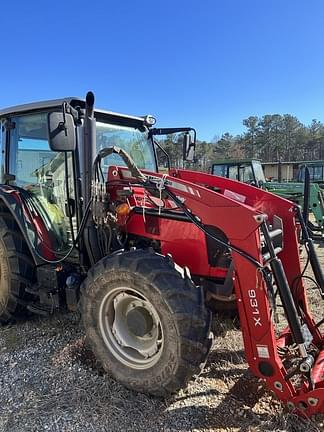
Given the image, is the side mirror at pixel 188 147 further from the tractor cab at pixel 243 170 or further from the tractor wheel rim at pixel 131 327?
the tractor cab at pixel 243 170

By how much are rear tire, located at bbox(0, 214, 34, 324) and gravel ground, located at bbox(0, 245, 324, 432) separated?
468mm

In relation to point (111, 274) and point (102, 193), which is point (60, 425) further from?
point (102, 193)

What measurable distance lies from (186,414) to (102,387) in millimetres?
643

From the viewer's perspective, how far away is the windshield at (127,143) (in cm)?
370

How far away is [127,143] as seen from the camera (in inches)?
159

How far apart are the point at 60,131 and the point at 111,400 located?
1.90m

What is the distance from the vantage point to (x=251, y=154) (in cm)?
5466

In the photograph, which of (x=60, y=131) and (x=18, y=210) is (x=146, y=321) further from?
(x=18, y=210)

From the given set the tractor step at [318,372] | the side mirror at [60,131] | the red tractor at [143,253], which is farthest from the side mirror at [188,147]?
the tractor step at [318,372]

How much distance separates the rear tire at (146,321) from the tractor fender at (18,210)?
1.06 metres

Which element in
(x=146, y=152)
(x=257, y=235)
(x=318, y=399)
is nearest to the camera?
(x=318, y=399)

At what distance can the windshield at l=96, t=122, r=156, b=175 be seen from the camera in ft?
12.1

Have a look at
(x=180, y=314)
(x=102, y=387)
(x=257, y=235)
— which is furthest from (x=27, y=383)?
(x=257, y=235)

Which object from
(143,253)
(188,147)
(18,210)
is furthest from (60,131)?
(188,147)
